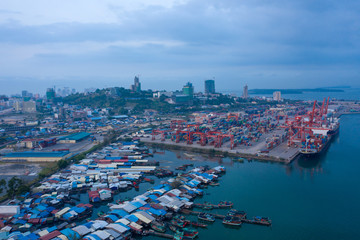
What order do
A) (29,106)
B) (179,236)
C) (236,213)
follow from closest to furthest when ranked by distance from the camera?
1. (179,236)
2. (236,213)
3. (29,106)

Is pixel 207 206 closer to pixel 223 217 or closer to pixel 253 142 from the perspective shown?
pixel 223 217

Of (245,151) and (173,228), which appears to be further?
(245,151)

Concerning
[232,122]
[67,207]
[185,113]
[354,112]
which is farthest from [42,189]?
[354,112]

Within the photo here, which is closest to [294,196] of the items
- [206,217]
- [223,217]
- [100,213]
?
[223,217]

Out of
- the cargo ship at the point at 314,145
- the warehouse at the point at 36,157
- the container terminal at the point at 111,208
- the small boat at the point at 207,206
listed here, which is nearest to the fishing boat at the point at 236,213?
the container terminal at the point at 111,208

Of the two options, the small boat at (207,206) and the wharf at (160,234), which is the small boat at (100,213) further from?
the small boat at (207,206)

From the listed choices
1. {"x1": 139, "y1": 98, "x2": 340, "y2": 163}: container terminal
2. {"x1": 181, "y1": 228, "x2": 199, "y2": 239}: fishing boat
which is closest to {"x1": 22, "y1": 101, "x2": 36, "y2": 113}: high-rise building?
{"x1": 139, "y1": 98, "x2": 340, "y2": 163}: container terminal

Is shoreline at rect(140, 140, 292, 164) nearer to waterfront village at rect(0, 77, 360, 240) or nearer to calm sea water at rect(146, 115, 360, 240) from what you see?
waterfront village at rect(0, 77, 360, 240)

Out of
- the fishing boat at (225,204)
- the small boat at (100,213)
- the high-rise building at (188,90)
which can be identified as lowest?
the fishing boat at (225,204)
